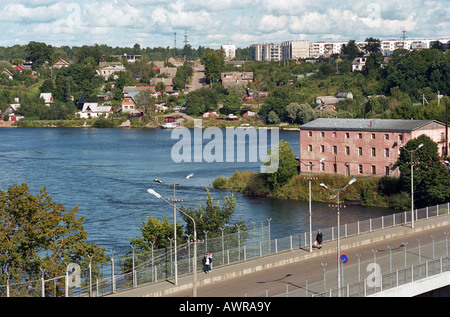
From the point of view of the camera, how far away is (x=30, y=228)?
2272 cm

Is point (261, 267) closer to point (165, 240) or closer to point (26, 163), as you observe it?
point (165, 240)

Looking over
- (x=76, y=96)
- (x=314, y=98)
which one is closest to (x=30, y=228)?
(x=314, y=98)

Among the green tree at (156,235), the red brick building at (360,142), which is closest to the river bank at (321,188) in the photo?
the red brick building at (360,142)

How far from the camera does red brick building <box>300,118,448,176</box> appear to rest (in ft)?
148

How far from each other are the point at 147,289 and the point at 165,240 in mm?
6794

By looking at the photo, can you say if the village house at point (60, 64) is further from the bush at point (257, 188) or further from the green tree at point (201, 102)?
the bush at point (257, 188)

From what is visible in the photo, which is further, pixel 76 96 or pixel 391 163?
pixel 76 96

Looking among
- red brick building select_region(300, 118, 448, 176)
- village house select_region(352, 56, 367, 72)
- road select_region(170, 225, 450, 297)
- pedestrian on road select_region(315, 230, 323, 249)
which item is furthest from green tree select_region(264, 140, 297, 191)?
village house select_region(352, 56, 367, 72)

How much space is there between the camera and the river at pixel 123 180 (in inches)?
1507

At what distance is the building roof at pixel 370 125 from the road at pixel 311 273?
18846 mm

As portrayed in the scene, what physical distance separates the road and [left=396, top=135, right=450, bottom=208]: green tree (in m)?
12.8

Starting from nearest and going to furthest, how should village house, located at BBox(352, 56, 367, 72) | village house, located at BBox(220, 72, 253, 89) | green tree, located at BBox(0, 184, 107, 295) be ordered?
green tree, located at BBox(0, 184, 107, 295), village house, located at BBox(220, 72, 253, 89), village house, located at BBox(352, 56, 367, 72)

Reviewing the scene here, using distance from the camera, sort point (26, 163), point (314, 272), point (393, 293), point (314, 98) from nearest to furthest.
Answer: point (393, 293) < point (314, 272) < point (26, 163) < point (314, 98)

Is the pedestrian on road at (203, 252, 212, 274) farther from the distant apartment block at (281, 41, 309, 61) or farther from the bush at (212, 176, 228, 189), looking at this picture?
the distant apartment block at (281, 41, 309, 61)
